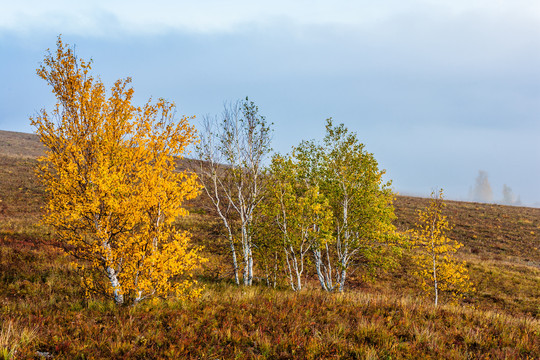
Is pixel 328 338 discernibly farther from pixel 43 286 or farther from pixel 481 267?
pixel 481 267

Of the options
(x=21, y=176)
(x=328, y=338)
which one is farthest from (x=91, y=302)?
(x=21, y=176)

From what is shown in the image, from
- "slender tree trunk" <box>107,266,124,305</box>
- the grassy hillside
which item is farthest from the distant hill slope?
"slender tree trunk" <box>107,266,124,305</box>

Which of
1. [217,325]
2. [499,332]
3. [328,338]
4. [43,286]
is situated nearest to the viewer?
[328,338]

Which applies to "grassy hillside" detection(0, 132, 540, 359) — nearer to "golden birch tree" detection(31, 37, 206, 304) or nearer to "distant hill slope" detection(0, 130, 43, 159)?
"golden birch tree" detection(31, 37, 206, 304)

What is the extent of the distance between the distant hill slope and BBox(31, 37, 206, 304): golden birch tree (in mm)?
76615

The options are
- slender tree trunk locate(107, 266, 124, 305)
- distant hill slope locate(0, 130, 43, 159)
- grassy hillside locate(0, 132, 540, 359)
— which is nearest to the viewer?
grassy hillside locate(0, 132, 540, 359)

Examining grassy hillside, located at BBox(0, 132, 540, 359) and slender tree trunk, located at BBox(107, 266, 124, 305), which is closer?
grassy hillside, located at BBox(0, 132, 540, 359)

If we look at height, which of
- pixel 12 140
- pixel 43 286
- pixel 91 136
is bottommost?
pixel 43 286

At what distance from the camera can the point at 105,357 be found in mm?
5570

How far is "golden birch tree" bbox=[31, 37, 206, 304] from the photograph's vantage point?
780 cm

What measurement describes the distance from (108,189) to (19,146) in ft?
327

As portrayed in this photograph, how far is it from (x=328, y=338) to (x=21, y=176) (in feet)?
188

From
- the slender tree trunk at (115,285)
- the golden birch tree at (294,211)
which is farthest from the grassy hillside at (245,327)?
the golden birch tree at (294,211)

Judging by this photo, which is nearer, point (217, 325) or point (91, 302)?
point (217, 325)
